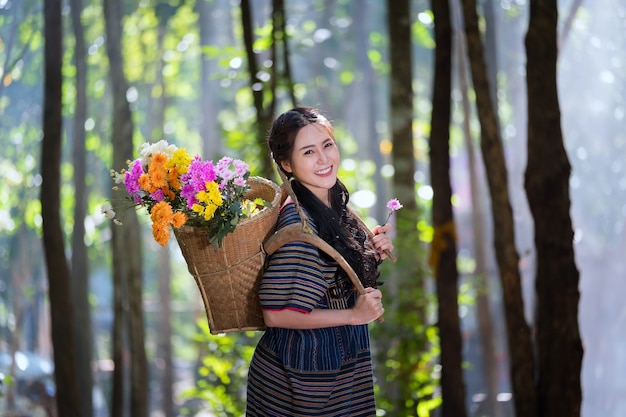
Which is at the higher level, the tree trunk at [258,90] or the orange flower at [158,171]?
the tree trunk at [258,90]

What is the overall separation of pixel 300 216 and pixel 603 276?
→ 506 cm

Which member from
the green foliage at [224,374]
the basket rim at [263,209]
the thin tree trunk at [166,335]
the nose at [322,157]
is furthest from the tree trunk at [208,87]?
the nose at [322,157]

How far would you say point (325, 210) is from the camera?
2486 mm

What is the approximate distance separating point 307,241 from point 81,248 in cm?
578

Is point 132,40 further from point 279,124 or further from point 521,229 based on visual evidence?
point 279,124

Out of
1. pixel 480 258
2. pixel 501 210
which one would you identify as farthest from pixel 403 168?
pixel 480 258

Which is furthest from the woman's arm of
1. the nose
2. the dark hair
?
the nose

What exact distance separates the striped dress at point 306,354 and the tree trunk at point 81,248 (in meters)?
5.43

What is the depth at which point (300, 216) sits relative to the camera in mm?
2404

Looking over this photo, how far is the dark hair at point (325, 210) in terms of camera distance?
2.46 metres

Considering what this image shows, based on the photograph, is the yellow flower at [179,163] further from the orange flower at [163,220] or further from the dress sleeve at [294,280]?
the dress sleeve at [294,280]

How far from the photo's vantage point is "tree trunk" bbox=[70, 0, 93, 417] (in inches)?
299

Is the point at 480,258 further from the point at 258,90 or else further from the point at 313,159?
the point at 313,159

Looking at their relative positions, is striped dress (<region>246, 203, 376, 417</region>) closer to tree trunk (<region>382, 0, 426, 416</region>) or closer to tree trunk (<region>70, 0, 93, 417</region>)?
tree trunk (<region>382, 0, 426, 416</region>)
